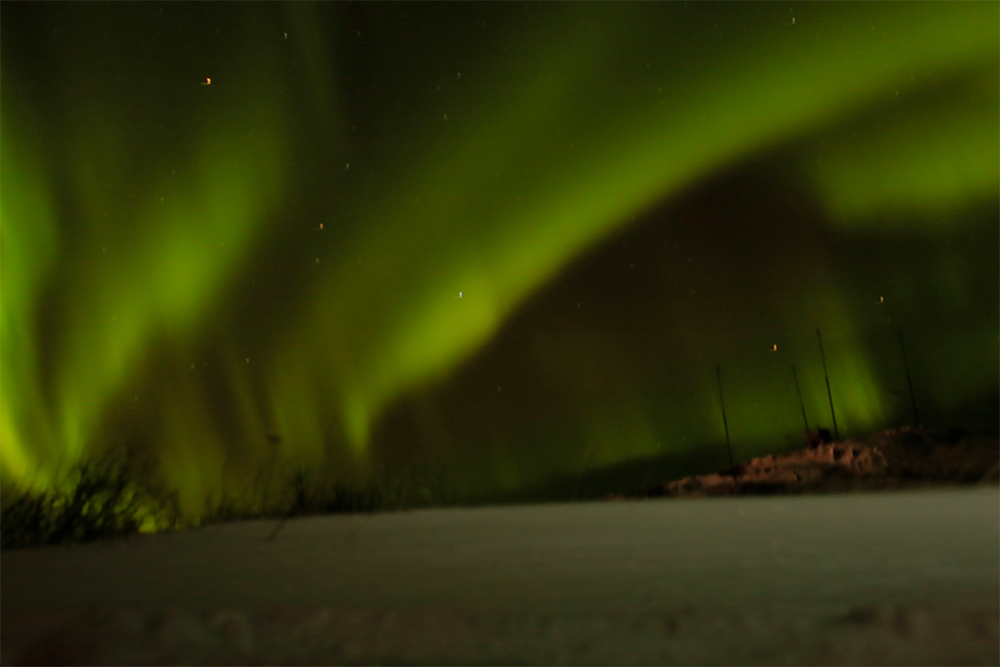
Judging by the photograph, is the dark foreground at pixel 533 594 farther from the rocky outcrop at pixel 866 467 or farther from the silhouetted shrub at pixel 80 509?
the rocky outcrop at pixel 866 467

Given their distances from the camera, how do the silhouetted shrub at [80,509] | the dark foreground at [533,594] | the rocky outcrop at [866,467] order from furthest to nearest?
1. the rocky outcrop at [866,467]
2. the silhouetted shrub at [80,509]
3. the dark foreground at [533,594]

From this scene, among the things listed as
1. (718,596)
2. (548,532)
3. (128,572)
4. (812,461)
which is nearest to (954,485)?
(812,461)

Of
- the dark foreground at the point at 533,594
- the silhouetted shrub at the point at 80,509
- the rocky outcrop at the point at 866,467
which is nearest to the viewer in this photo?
the dark foreground at the point at 533,594

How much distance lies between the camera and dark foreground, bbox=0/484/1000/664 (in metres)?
1.67

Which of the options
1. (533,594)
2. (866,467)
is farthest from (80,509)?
(866,467)

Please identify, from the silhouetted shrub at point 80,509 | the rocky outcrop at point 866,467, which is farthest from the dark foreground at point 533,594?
the rocky outcrop at point 866,467

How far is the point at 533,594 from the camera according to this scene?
2.12m

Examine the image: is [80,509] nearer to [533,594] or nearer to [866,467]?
[533,594]

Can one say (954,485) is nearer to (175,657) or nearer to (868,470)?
(868,470)

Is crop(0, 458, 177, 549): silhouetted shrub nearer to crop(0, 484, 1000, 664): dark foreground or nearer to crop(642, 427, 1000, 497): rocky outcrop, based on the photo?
crop(0, 484, 1000, 664): dark foreground

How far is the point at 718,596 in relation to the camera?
1.99 metres

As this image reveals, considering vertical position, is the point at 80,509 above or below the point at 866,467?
above

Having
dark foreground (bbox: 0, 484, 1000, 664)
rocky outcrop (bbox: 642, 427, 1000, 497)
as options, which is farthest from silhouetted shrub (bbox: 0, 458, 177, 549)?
rocky outcrop (bbox: 642, 427, 1000, 497)

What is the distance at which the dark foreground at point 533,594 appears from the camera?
1674mm
